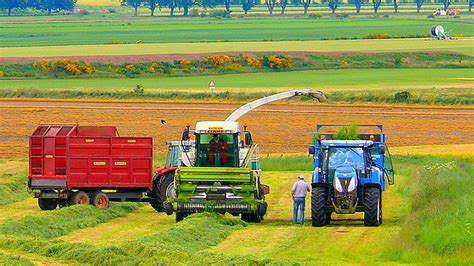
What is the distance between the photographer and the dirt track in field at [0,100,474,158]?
5400cm

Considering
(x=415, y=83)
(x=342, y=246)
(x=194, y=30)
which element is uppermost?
(x=194, y=30)

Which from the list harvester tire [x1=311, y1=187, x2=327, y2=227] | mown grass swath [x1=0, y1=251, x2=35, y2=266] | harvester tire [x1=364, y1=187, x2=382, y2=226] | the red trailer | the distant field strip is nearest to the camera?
mown grass swath [x1=0, y1=251, x2=35, y2=266]

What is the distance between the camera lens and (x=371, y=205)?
93.2 feet

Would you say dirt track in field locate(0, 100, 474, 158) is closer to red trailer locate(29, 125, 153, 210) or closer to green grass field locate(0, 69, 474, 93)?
green grass field locate(0, 69, 474, 93)

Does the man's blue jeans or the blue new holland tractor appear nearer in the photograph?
the blue new holland tractor

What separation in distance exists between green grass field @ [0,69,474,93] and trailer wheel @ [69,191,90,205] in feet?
141

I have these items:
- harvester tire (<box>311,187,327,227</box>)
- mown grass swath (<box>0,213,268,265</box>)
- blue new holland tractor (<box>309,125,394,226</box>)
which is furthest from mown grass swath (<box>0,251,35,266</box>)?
blue new holland tractor (<box>309,125,394,226</box>)

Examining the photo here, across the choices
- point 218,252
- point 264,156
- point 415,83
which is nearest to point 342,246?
point 218,252

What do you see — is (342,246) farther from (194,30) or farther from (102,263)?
(194,30)

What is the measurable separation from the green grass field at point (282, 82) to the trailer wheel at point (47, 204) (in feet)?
140

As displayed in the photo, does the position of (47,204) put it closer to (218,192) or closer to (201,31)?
(218,192)

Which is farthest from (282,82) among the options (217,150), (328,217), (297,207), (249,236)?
(249,236)

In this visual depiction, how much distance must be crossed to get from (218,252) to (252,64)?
77250 millimetres

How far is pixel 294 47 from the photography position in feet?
394
